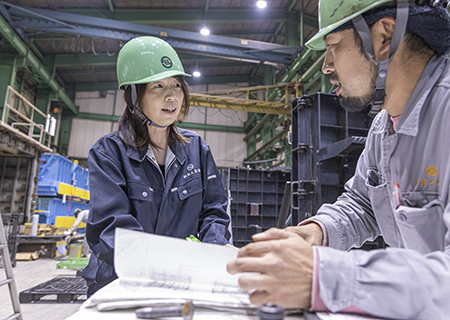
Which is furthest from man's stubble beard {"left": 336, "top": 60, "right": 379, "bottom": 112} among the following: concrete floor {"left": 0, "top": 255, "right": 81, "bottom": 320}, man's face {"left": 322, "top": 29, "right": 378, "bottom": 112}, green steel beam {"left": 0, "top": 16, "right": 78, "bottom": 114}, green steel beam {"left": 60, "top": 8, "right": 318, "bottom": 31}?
green steel beam {"left": 0, "top": 16, "right": 78, "bottom": 114}

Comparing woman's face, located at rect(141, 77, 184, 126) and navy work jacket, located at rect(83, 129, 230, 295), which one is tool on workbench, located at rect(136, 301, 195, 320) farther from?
woman's face, located at rect(141, 77, 184, 126)

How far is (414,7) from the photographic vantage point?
101cm

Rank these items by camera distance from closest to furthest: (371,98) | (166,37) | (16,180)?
(371,98), (16,180), (166,37)

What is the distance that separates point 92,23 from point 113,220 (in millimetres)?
12272

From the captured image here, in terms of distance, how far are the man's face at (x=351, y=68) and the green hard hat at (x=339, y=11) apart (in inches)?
1.6

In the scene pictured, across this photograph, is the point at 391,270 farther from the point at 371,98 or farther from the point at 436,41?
the point at 436,41

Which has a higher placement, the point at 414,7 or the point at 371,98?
the point at 414,7

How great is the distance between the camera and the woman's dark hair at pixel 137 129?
64.9 inches

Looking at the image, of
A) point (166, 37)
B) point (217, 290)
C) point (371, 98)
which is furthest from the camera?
point (166, 37)

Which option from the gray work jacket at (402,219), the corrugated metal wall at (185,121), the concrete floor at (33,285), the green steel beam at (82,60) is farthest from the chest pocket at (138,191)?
the corrugated metal wall at (185,121)

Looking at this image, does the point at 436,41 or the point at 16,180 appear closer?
the point at 436,41

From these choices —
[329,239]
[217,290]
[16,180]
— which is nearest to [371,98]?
[329,239]

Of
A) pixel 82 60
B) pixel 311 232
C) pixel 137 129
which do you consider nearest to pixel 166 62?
pixel 137 129

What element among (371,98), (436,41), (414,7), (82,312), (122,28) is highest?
(122,28)
